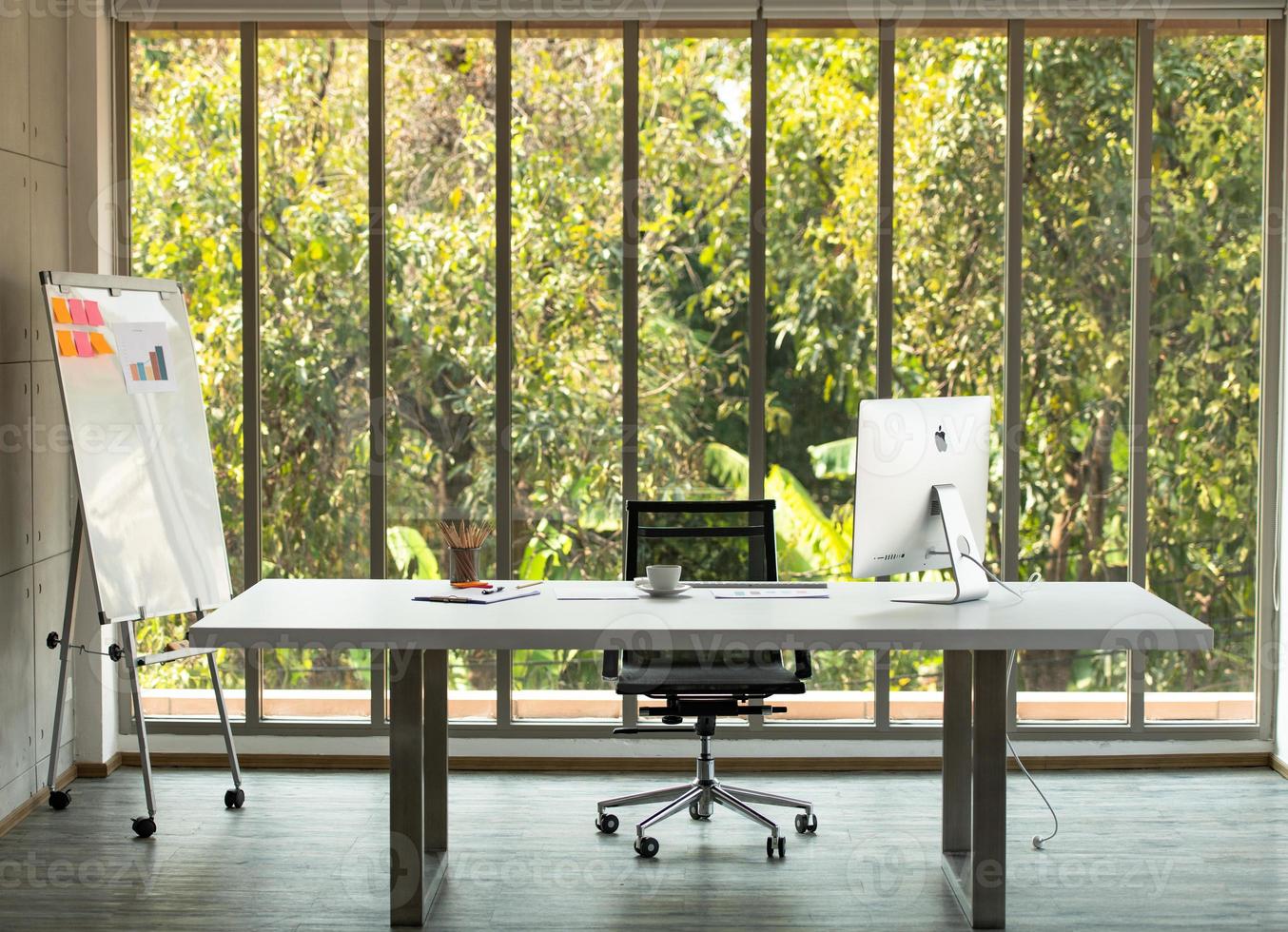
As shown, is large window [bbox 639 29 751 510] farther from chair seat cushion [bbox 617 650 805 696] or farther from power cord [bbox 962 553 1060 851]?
power cord [bbox 962 553 1060 851]

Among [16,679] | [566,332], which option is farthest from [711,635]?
[16,679]

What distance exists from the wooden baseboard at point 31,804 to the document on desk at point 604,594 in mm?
1917

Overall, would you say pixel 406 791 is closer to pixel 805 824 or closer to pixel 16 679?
pixel 805 824

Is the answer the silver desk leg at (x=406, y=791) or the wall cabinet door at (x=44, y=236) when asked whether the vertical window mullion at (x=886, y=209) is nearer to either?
the silver desk leg at (x=406, y=791)

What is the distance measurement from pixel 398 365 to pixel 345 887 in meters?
1.92

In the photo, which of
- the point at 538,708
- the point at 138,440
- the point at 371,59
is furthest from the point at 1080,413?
the point at 138,440

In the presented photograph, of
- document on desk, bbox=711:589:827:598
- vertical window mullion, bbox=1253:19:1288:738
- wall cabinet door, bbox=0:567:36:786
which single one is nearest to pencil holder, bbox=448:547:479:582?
document on desk, bbox=711:589:827:598

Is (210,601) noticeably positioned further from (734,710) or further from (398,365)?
(734,710)

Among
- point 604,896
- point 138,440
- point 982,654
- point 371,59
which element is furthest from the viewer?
point 371,59

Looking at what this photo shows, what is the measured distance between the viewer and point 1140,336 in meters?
4.65

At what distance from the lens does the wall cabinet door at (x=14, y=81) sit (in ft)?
13.2

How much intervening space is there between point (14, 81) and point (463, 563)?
2164 mm

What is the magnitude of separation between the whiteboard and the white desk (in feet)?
2.08

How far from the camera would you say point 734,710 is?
3.72 metres
